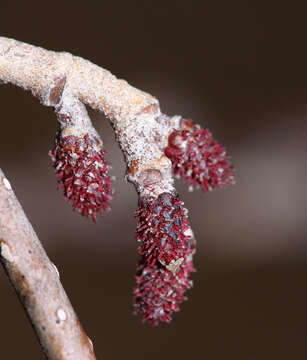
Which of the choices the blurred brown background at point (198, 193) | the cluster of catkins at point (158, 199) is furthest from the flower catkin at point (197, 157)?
the blurred brown background at point (198, 193)

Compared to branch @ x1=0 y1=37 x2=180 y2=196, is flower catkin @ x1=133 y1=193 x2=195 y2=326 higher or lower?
lower

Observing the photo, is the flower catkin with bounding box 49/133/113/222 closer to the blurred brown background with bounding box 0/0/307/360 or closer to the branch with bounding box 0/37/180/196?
the branch with bounding box 0/37/180/196

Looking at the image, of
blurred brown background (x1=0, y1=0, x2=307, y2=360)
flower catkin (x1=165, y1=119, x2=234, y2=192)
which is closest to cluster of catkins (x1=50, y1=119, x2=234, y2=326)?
flower catkin (x1=165, y1=119, x2=234, y2=192)

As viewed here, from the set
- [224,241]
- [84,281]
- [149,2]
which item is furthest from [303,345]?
[149,2]

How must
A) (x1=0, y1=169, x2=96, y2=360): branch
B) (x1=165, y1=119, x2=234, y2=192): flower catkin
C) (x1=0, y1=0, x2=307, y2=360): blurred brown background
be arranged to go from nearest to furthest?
(x1=0, y1=169, x2=96, y2=360): branch
(x1=165, y1=119, x2=234, y2=192): flower catkin
(x1=0, y1=0, x2=307, y2=360): blurred brown background

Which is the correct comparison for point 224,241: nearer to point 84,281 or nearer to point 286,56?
point 84,281
